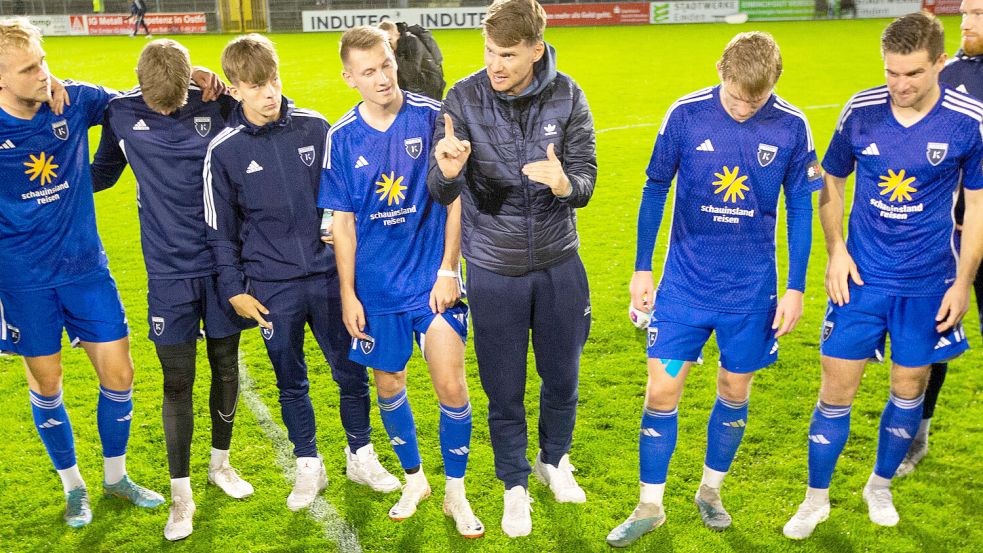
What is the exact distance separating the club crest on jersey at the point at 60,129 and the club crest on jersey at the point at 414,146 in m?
1.64

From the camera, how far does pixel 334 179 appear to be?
394 centimetres

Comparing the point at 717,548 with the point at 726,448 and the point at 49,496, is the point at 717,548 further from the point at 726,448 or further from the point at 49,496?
the point at 49,496

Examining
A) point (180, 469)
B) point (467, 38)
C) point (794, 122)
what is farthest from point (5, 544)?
point (467, 38)

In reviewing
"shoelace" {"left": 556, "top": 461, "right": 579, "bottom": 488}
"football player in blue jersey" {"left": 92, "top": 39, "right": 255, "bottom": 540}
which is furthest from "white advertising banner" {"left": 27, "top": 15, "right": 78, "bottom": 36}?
"shoelace" {"left": 556, "top": 461, "right": 579, "bottom": 488}

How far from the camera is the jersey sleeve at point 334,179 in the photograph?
12.8 ft

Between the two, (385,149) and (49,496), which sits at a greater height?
(385,149)

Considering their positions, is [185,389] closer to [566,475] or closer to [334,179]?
[334,179]

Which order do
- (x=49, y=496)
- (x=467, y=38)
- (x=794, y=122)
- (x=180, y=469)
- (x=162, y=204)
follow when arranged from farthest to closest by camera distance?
(x=467, y=38) → (x=49, y=496) → (x=180, y=469) → (x=162, y=204) → (x=794, y=122)

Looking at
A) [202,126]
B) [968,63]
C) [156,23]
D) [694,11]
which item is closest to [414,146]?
[202,126]

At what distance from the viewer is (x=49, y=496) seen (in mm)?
4645

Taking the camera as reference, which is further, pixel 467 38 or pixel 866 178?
pixel 467 38

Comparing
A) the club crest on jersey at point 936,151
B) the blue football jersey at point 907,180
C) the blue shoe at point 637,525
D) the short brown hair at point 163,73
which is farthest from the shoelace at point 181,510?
the club crest on jersey at point 936,151

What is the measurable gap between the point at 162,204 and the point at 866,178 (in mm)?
3232

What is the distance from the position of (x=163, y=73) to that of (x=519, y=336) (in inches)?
78.5
